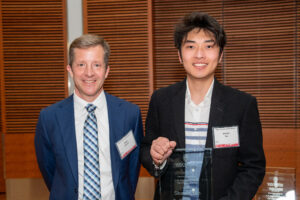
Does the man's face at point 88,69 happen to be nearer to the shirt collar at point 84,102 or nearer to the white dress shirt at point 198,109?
the shirt collar at point 84,102

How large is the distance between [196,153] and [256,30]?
3.49 metres

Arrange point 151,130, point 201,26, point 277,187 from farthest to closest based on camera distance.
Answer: point 277,187, point 151,130, point 201,26

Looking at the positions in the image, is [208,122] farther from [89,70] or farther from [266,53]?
[266,53]

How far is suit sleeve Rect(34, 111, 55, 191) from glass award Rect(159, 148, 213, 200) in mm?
985

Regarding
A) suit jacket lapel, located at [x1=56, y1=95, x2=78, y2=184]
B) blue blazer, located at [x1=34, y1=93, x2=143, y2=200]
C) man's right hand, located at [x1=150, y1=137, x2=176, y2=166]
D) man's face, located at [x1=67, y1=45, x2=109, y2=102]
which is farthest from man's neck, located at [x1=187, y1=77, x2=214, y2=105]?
suit jacket lapel, located at [x1=56, y1=95, x2=78, y2=184]

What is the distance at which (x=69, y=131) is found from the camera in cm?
177

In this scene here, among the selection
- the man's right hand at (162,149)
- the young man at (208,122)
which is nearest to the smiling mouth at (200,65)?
the young man at (208,122)

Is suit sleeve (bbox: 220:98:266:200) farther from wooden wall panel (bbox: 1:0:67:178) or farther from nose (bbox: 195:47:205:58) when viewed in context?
wooden wall panel (bbox: 1:0:67:178)

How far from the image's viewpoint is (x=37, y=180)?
4309 millimetres

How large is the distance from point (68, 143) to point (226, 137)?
3.22ft

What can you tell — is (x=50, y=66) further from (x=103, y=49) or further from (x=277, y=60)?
(x=277, y=60)

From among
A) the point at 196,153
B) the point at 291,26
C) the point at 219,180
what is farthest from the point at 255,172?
the point at 291,26

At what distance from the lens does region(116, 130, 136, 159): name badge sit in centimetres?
179

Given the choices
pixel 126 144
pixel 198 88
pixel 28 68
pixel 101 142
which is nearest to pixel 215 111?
pixel 198 88
